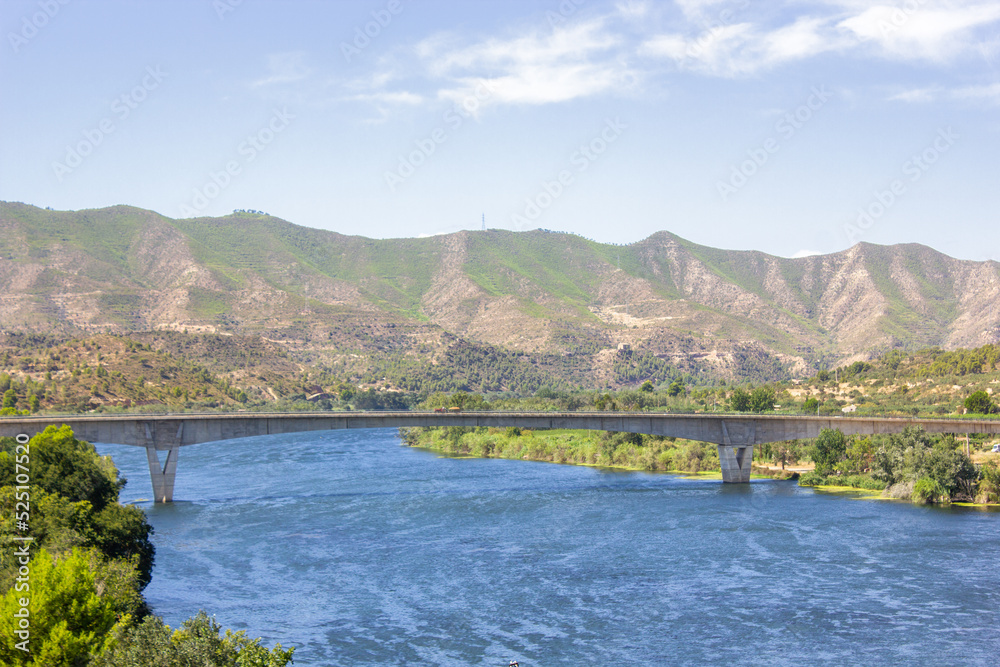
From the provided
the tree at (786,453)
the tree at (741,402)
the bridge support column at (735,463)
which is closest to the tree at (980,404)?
the tree at (786,453)

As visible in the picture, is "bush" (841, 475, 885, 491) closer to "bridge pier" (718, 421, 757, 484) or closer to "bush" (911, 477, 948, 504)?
"bush" (911, 477, 948, 504)

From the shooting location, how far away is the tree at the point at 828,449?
92.9 m

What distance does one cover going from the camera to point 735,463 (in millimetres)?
94688

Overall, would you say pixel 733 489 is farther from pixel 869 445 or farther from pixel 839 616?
pixel 839 616

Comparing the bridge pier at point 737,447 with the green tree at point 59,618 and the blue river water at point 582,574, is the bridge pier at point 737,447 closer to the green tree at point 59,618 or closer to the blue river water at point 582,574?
the blue river water at point 582,574

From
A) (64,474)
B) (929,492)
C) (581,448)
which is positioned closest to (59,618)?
(64,474)

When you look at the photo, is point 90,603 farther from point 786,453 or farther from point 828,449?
point 786,453

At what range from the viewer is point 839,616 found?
47250 mm

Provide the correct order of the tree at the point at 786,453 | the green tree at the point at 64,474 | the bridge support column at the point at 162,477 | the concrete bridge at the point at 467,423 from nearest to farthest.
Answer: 1. the green tree at the point at 64,474
2. the bridge support column at the point at 162,477
3. the concrete bridge at the point at 467,423
4. the tree at the point at 786,453

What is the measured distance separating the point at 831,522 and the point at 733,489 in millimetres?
20204

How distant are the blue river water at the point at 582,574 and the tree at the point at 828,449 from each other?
553cm

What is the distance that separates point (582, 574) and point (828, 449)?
151ft

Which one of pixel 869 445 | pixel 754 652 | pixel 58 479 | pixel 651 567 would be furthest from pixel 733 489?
pixel 58 479

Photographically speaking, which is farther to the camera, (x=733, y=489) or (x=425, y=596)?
(x=733, y=489)
